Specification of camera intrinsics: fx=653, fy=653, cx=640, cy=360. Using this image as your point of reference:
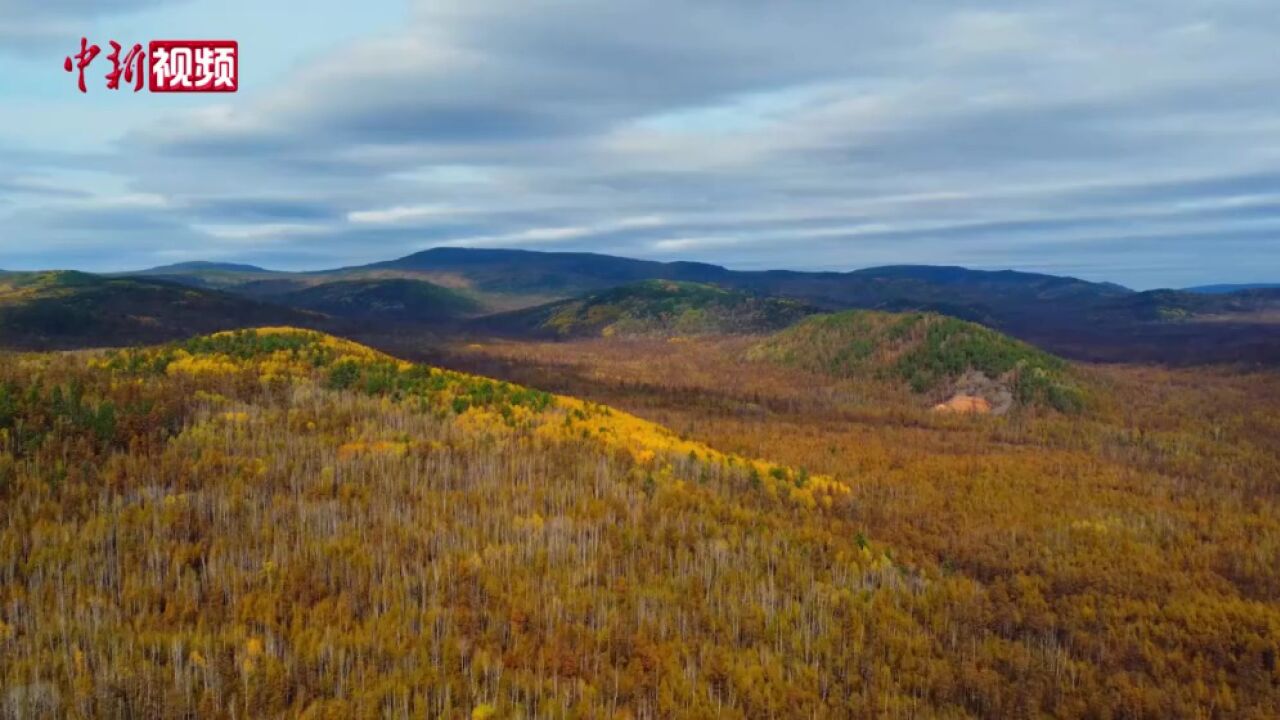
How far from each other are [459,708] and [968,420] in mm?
33796

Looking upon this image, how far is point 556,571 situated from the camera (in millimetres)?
9562

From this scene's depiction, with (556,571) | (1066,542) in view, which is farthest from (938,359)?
(556,571)

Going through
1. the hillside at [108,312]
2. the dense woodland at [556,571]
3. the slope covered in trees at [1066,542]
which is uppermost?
the hillside at [108,312]

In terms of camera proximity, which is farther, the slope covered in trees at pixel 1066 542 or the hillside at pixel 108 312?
the hillside at pixel 108 312

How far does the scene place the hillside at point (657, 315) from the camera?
115 metres

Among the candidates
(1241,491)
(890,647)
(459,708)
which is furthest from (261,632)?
(1241,491)

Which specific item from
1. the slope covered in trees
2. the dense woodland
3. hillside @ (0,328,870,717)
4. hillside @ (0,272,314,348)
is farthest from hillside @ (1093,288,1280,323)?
hillside @ (0,272,314,348)

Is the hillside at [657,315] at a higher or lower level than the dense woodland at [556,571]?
higher

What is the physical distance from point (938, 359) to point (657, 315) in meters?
82.7

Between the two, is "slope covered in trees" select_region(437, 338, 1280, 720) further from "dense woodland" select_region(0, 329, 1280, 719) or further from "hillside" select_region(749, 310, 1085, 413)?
"hillside" select_region(749, 310, 1085, 413)

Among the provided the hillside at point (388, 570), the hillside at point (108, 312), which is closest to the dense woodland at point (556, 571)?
the hillside at point (388, 570)

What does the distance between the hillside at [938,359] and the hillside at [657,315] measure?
39.9 meters

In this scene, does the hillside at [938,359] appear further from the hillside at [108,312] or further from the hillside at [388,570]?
the hillside at [108,312]

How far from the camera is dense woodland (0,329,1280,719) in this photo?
666 centimetres
